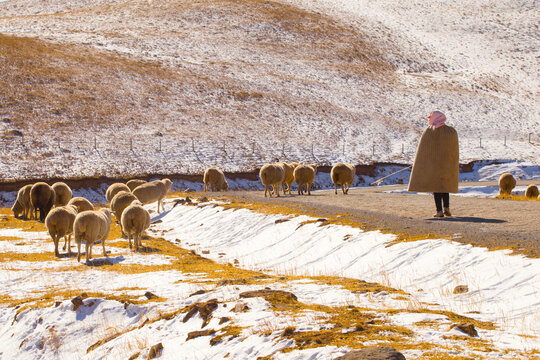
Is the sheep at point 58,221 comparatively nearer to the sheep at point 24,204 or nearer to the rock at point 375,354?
the sheep at point 24,204

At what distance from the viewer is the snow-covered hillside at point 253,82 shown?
165 ft

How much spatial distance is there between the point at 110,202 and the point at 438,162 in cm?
1304

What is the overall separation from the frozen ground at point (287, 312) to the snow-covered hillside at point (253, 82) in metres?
29.5

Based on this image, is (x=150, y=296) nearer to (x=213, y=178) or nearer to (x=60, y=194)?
(x=60, y=194)

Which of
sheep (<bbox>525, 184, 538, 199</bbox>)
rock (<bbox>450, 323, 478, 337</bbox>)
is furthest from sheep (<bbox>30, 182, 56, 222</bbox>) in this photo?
sheep (<bbox>525, 184, 538, 199</bbox>)

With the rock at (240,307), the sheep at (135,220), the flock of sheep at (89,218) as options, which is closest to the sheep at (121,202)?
the flock of sheep at (89,218)

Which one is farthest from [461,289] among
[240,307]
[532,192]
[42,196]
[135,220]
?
[532,192]

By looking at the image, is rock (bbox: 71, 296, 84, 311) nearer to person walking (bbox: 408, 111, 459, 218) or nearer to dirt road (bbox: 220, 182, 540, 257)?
dirt road (bbox: 220, 182, 540, 257)

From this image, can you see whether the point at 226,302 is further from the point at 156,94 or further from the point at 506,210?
the point at 156,94

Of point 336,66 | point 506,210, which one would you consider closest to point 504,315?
point 506,210

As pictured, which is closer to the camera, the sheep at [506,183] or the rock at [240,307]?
the rock at [240,307]

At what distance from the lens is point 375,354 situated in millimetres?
5699

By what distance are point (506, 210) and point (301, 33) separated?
79.0 meters

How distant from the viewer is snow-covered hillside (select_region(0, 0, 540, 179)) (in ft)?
165
